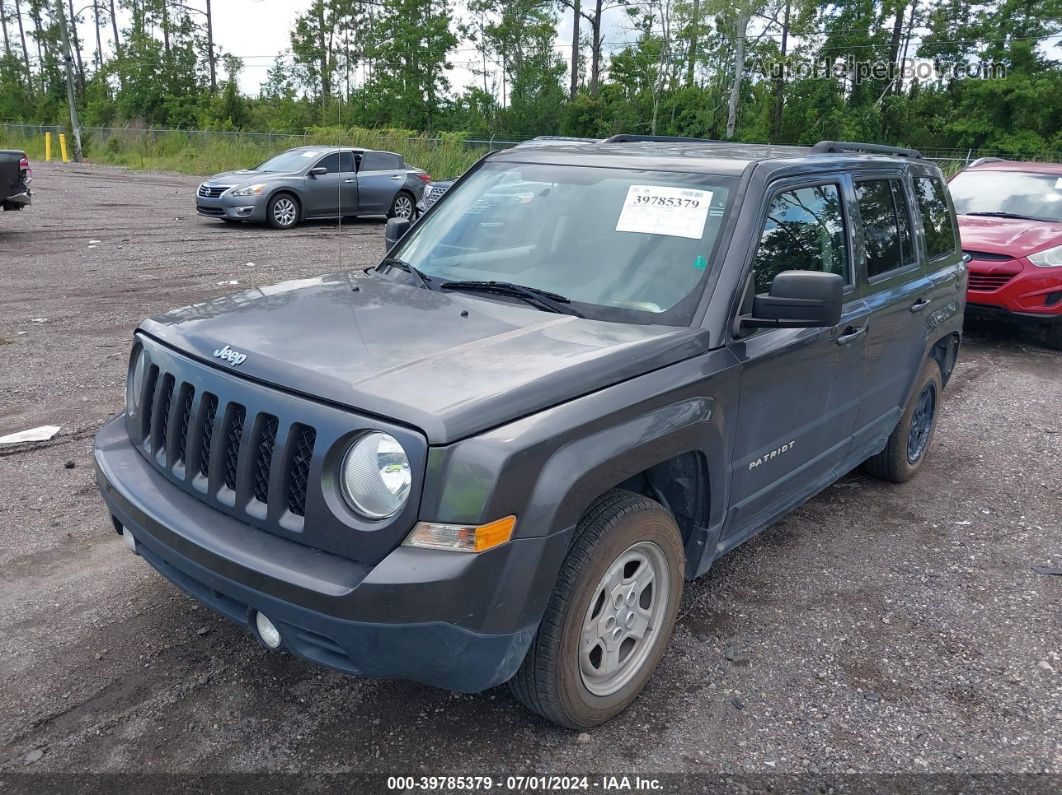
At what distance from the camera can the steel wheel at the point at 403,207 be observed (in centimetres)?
1900

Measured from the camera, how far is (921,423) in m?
5.36

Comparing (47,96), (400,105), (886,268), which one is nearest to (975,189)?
(886,268)

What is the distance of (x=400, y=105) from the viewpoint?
53.0 metres

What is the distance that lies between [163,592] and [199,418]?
1284 mm

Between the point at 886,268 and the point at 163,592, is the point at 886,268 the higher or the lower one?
the higher one

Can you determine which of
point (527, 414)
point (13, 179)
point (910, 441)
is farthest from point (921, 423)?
A: point (13, 179)

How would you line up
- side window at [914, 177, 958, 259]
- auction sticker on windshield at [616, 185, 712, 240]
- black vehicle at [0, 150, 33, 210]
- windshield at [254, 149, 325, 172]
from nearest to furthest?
1. auction sticker on windshield at [616, 185, 712, 240]
2. side window at [914, 177, 958, 259]
3. black vehicle at [0, 150, 33, 210]
4. windshield at [254, 149, 325, 172]

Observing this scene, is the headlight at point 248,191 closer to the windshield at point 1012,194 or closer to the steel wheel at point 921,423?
the windshield at point 1012,194

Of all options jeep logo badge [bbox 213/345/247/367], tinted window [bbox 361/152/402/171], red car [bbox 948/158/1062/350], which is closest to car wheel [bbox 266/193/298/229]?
tinted window [bbox 361/152/402/171]

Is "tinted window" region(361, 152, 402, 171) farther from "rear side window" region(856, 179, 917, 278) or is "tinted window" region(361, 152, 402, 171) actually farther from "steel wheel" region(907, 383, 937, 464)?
"rear side window" region(856, 179, 917, 278)

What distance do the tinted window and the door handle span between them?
51.7 feet

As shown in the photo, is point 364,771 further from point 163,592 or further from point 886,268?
point 886,268

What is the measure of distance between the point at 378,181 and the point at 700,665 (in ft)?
54.4

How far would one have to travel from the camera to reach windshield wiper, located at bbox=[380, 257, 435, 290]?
369cm
